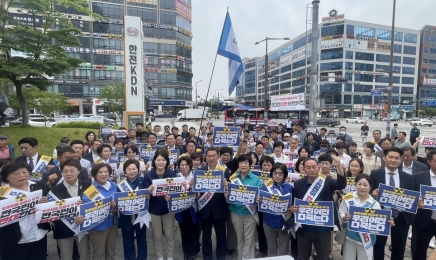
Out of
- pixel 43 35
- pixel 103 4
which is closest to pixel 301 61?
pixel 103 4

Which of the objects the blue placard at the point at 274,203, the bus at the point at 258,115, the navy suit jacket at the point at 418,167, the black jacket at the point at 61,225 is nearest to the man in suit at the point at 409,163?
the navy suit jacket at the point at 418,167

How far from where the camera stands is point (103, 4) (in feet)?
164

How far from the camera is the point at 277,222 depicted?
396 centimetres

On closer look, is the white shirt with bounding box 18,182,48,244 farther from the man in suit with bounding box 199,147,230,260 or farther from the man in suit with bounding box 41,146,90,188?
the man in suit with bounding box 199,147,230,260

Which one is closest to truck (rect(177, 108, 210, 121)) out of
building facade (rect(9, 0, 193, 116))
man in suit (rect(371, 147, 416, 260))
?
building facade (rect(9, 0, 193, 116))

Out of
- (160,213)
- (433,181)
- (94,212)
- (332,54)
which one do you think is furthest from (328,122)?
(94,212)

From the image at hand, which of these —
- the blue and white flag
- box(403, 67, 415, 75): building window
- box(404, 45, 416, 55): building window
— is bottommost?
the blue and white flag

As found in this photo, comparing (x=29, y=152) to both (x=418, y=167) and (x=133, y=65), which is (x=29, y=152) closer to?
(x=418, y=167)

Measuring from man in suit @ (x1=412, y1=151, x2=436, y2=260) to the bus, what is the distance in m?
25.8

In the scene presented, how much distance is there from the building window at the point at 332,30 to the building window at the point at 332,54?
4.25m

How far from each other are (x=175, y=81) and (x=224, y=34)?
177 feet

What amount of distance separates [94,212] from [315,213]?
3.10 meters

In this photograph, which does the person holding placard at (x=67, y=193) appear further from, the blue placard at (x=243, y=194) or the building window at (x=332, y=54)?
the building window at (x=332, y=54)

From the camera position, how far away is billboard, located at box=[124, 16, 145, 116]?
15410mm
